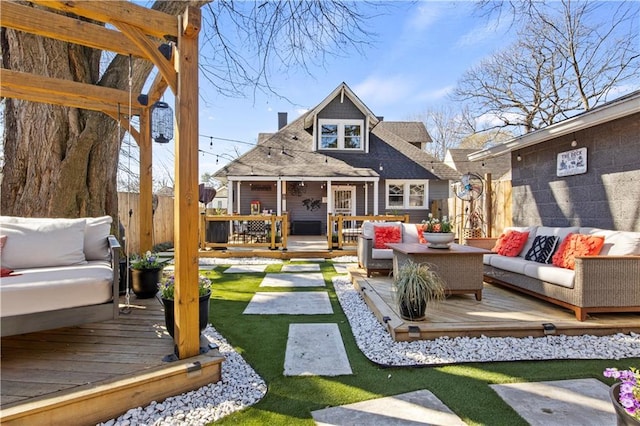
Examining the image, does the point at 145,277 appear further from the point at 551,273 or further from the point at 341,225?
the point at 341,225

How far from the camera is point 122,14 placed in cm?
223

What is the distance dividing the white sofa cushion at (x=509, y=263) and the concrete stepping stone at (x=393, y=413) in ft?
9.36

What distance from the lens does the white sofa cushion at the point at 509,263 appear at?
173 inches

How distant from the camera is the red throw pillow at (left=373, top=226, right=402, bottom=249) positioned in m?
6.03

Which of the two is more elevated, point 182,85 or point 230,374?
point 182,85

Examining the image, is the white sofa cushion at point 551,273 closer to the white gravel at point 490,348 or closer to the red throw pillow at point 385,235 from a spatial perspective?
the white gravel at point 490,348

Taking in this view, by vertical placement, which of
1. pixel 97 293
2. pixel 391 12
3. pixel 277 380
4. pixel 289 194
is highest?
pixel 391 12

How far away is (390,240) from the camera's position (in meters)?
6.11

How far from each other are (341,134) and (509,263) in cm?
974

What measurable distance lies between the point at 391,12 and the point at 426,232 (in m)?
4.07

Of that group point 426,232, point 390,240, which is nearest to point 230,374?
point 426,232

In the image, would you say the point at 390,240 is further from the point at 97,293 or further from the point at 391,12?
the point at 97,293

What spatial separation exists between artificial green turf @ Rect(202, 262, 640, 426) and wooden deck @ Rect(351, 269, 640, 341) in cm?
47

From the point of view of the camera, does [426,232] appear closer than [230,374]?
No
